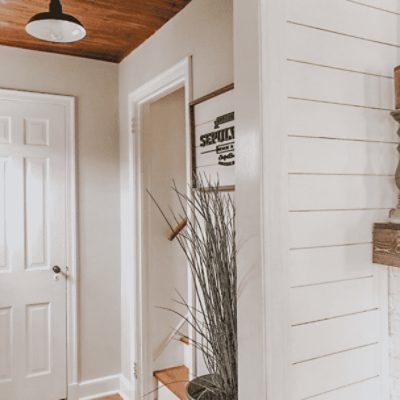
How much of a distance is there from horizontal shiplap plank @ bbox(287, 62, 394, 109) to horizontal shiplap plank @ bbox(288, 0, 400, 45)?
13 cm

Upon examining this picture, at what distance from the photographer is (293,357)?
1109 mm

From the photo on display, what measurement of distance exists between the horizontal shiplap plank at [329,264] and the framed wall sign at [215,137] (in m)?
0.69

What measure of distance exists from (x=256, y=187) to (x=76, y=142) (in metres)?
2.27

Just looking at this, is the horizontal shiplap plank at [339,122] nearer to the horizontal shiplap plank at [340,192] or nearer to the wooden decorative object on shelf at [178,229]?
the horizontal shiplap plank at [340,192]

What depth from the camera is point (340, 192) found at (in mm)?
1207

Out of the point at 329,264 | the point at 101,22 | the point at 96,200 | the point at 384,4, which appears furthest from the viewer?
the point at 96,200

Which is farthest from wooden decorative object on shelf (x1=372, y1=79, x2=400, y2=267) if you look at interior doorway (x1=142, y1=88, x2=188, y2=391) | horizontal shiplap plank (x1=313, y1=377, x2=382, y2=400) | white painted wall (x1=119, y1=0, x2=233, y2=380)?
interior doorway (x1=142, y1=88, x2=188, y2=391)

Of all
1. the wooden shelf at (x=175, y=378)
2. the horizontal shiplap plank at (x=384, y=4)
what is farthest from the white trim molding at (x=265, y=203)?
the wooden shelf at (x=175, y=378)

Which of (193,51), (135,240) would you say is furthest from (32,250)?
(193,51)

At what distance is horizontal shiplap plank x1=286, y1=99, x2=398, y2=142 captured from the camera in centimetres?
113

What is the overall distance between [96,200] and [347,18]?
2319mm

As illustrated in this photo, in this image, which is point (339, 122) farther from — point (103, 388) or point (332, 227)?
point (103, 388)

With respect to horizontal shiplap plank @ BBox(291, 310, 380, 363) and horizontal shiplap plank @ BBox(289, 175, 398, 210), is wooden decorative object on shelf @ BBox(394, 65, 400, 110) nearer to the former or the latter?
horizontal shiplap plank @ BBox(289, 175, 398, 210)

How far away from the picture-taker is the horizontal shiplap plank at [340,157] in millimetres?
1135
